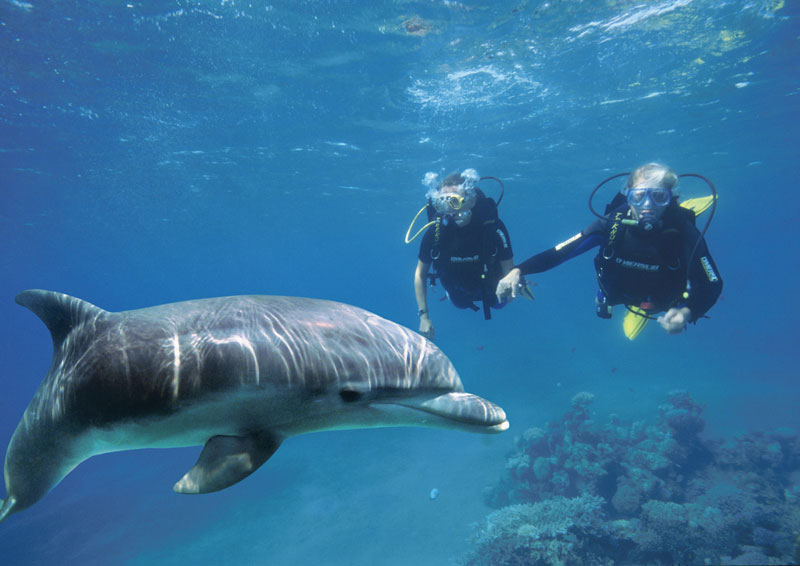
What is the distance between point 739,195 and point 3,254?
7208 cm

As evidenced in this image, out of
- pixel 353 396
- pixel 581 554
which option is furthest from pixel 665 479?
pixel 353 396

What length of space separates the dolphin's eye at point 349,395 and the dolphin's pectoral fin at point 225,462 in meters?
0.44

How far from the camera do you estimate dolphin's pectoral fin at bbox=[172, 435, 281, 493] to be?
204 cm

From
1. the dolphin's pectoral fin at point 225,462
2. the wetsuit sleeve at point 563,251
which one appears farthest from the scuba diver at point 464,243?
the dolphin's pectoral fin at point 225,462

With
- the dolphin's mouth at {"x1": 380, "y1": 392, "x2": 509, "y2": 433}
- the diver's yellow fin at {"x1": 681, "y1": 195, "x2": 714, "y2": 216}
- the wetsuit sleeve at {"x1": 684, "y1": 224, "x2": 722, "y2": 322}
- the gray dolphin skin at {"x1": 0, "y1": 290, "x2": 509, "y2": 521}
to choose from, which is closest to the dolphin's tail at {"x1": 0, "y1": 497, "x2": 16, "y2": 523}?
the gray dolphin skin at {"x1": 0, "y1": 290, "x2": 509, "y2": 521}

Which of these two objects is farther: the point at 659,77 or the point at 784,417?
the point at 784,417

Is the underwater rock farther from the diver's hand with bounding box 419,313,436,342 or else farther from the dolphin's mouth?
the dolphin's mouth

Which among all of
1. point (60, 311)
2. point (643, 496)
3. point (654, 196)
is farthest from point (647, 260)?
point (643, 496)

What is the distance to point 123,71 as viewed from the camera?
1338cm

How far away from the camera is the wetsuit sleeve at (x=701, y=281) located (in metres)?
5.39

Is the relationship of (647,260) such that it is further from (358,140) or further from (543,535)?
(358,140)

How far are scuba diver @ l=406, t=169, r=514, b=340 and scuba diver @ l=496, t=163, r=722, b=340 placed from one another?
4.19ft

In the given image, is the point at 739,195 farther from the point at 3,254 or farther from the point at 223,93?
the point at 3,254

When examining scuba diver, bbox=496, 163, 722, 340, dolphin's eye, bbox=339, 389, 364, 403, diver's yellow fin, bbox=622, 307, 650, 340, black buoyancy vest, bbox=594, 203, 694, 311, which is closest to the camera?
dolphin's eye, bbox=339, 389, 364, 403
